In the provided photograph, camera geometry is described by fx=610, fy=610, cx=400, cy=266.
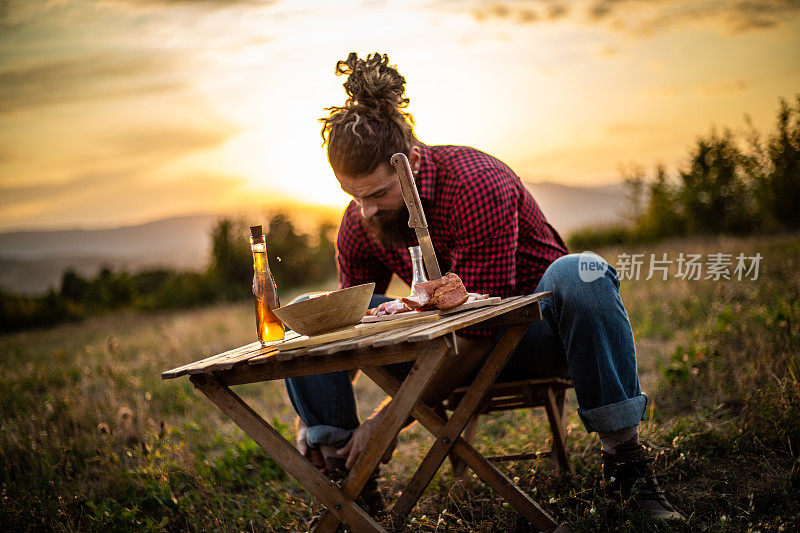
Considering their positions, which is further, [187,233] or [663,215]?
[187,233]

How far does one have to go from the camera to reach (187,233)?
2287 inches

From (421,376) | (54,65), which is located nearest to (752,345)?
(421,376)

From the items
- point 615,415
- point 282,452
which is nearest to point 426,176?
point 615,415

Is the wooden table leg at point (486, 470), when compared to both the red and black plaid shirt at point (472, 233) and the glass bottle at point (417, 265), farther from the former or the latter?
the red and black plaid shirt at point (472, 233)

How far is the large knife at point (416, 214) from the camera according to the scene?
2188 millimetres

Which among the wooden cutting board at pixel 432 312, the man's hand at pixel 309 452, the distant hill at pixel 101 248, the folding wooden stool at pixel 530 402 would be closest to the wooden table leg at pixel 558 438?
the folding wooden stool at pixel 530 402

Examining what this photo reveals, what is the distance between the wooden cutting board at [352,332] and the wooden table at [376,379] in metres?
0.03

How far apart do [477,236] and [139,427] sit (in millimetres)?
2945

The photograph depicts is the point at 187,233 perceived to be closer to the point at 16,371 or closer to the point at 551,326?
the point at 16,371

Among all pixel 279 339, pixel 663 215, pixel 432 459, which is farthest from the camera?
pixel 663 215

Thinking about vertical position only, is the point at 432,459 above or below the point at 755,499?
above

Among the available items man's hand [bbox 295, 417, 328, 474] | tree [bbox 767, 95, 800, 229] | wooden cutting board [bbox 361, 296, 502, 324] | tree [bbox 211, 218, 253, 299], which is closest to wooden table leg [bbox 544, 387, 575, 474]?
wooden cutting board [bbox 361, 296, 502, 324]

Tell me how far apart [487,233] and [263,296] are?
90 centimetres

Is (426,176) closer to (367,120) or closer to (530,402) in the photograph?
(367,120)
